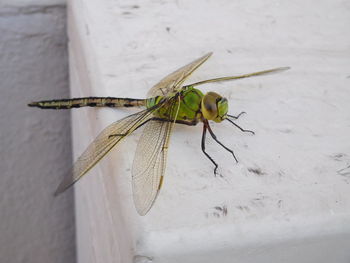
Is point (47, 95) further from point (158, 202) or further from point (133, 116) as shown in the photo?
point (158, 202)

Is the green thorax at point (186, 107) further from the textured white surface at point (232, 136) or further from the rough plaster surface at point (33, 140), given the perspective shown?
the rough plaster surface at point (33, 140)

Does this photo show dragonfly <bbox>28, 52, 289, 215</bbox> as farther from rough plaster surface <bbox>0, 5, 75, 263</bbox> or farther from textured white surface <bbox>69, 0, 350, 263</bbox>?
rough plaster surface <bbox>0, 5, 75, 263</bbox>

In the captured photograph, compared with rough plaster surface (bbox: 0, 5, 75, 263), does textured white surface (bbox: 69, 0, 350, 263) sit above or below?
above

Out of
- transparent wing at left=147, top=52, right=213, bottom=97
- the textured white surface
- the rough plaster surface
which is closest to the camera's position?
the textured white surface

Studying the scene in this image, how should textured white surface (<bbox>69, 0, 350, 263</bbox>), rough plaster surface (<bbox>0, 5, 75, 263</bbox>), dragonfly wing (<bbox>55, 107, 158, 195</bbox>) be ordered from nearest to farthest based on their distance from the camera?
textured white surface (<bbox>69, 0, 350, 263</bbox>) → dragonfly wing (<bbox>55, 107, 158, 195</bbox>) → rough plaster surface (<bbox>0, 5, 75, 263</bbox>)

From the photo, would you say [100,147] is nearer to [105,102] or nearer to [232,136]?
[105,102]

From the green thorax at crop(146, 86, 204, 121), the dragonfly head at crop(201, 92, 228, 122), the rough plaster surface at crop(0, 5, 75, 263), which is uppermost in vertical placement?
the dragonfly head at crop(201, 92, 228, 122)

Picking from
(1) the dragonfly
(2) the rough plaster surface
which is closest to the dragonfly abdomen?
(1) the dragonfly
